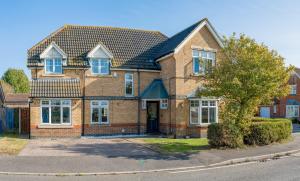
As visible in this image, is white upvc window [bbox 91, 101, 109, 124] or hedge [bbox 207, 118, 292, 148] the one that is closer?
hedge [bbox 207, 118, 292, 148]

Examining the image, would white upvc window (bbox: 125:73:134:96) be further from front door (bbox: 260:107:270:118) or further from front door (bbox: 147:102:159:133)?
front door (bbox: 260:107:270:118)

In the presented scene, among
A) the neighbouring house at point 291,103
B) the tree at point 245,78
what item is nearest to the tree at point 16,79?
the neighbouring house at point 291,103

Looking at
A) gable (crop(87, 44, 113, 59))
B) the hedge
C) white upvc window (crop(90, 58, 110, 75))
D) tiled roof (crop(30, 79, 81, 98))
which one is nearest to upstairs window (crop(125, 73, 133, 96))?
white upvc window (crop(90, 58, 110, 75))

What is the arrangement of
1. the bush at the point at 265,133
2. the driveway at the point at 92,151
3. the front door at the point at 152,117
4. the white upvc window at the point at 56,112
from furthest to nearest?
the front door at the point at 152,117
the white upvc window at the point at 56,112
the bush at the point at 265,133
the driveway at the point at 92,151

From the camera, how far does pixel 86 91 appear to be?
22000 mm

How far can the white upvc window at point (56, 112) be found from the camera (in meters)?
20.6

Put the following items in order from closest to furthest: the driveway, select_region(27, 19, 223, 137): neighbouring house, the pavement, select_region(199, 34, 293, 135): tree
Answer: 1. the pavement
2. the driveway
3. select_region(199, 34, 293, 135): tree
4. select_region(27, 19, 223, 137): neighbouring house

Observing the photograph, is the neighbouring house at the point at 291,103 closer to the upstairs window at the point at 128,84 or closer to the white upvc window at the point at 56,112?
the upstairs window at the point at 128,84

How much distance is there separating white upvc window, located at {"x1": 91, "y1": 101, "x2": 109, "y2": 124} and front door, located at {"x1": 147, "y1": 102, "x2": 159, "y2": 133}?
3.56 m

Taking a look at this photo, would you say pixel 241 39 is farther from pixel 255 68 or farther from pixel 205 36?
pixel 205 36

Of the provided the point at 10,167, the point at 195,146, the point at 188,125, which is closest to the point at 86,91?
the point at 188,125

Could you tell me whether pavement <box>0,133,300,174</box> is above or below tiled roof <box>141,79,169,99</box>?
below

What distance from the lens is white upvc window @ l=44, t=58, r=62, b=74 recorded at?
21484mm

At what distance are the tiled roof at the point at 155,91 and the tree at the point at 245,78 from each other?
5.69 m
